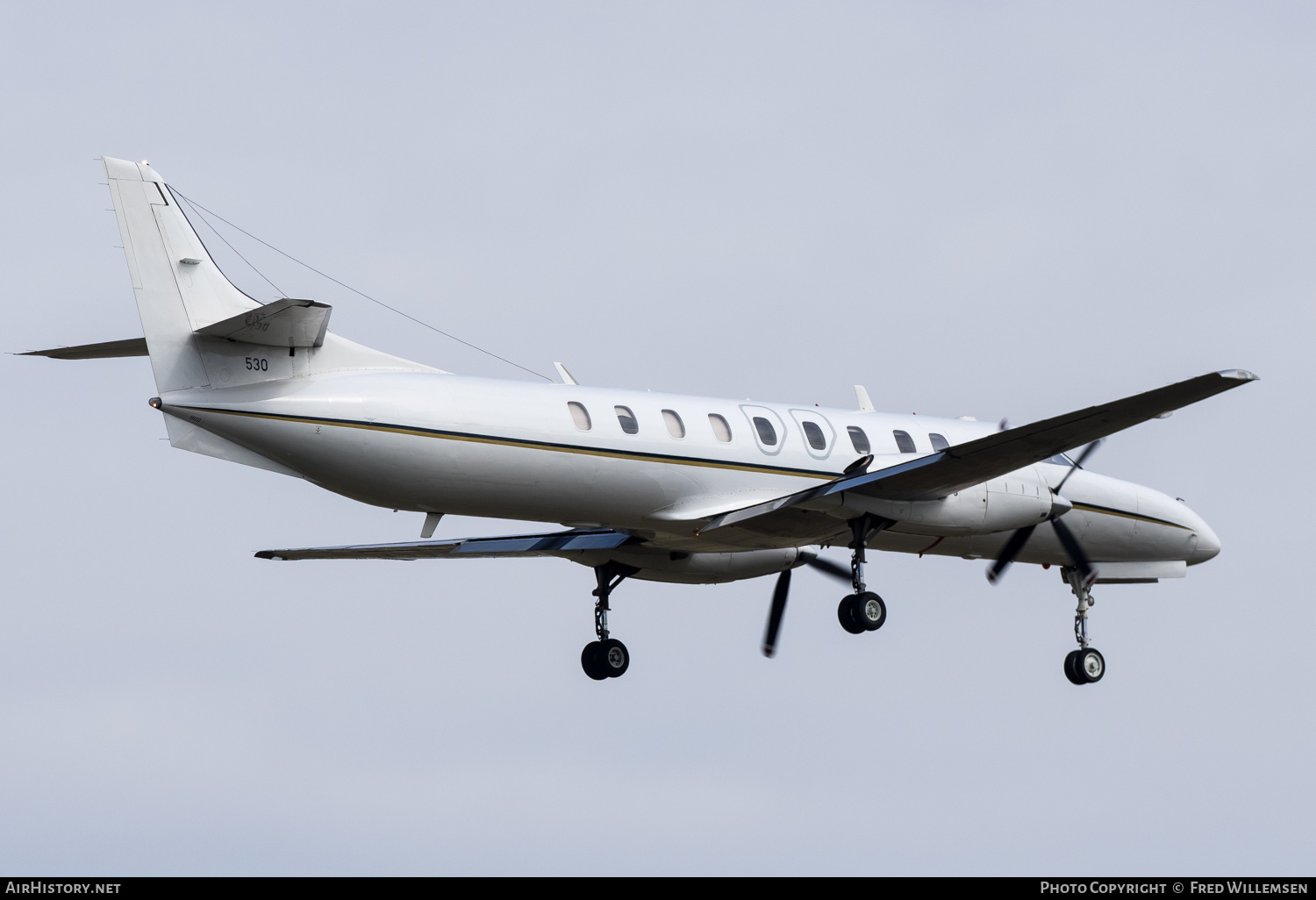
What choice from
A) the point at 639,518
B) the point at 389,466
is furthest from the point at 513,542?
the point at 389,466

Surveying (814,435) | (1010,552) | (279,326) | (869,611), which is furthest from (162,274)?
(1010,552)

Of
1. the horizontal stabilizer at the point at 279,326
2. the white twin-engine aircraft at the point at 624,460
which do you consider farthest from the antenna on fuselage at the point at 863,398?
the horizontal stabilizer at the point at 279,326

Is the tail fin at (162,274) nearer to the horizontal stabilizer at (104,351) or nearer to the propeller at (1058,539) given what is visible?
the horizontal stabilizer at (104,351)

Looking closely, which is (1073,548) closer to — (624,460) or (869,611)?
(869,611)

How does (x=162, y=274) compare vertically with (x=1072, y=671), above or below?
above

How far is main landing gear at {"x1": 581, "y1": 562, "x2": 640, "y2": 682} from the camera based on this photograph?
29.6m

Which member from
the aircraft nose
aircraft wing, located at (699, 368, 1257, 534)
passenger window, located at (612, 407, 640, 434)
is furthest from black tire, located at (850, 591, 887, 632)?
the aircraft nose

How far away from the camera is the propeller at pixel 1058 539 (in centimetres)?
2831

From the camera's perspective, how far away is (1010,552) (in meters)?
29.1

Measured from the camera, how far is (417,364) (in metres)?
24.5

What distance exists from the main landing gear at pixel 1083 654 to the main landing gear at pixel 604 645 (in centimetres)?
810

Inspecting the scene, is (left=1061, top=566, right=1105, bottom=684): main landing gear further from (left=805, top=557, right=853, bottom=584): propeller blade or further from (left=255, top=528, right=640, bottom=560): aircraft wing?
(left=255, top=528, right=640, bottom=560): aircraft wing

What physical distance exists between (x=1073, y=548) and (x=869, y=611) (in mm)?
6267

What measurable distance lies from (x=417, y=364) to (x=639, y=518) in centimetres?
419
